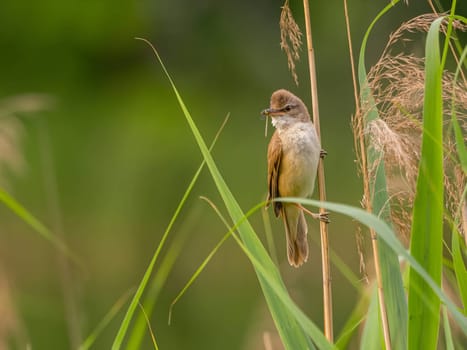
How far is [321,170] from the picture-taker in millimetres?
2828

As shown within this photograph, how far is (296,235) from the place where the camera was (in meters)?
3.73

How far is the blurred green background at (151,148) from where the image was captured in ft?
32.4

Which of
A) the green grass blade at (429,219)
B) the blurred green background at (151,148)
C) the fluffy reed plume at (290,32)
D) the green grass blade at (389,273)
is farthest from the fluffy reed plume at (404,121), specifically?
the blurred green background at (151,148)

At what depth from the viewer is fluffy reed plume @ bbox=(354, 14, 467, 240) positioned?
7.47 feet

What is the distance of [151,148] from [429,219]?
16192 millimetres

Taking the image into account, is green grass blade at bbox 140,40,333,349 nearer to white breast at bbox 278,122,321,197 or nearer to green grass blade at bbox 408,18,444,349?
green grass blade at bbox 408,18,444,349

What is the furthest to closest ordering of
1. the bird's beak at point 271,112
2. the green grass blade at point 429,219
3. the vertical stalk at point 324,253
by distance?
the bird's beak at point 271,112 < the vertical stalk at point 324,253 < the green grass blade at point 429,219

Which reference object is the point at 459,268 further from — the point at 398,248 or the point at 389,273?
the point at 398,248

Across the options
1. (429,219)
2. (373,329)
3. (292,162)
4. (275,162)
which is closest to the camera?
(429,219)

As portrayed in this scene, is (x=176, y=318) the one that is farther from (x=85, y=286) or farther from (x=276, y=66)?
(x=276, y=66)

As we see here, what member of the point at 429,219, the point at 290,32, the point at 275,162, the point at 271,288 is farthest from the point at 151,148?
the point at 429,219

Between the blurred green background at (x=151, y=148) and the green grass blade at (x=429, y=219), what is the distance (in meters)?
1.44

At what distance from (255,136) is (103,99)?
640 cm

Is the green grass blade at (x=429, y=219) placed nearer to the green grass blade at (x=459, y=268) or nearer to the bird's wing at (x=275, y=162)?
the green grass blade at (x=459, y=268)
